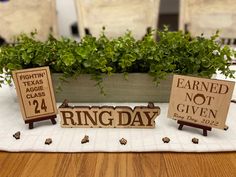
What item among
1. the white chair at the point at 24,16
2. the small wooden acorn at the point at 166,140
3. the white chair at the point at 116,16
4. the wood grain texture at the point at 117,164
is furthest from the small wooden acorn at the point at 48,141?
the white chair at the point at 24,16

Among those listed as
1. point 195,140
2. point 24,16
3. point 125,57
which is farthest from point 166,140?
point 24,16

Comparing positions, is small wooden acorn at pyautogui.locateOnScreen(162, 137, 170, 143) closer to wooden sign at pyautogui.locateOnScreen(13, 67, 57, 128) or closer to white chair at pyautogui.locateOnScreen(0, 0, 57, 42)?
wooden sign at pyautogui.locateOnScreen(13, 67, 57, 128)

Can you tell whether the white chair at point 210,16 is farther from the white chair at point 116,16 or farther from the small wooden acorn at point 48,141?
the small wooden acorn at point 48,141

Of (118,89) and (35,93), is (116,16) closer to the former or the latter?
(118,89)

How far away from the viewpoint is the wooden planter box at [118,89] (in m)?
0.88

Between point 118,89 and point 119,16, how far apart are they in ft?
3.12

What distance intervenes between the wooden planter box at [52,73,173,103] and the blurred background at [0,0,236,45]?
871mm

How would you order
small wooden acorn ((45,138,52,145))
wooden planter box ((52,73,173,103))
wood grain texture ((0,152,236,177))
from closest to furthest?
wood grain texture ((0,152,236,177)) < small wooden acorn ((45,138,52,145)) < wooden planter box ((52,73,173,103))

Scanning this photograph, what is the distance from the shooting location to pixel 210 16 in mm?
1694

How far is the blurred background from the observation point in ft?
5.52

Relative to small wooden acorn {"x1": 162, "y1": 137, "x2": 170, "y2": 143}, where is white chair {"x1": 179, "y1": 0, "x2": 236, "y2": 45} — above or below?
above

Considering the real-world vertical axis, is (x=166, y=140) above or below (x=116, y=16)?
below

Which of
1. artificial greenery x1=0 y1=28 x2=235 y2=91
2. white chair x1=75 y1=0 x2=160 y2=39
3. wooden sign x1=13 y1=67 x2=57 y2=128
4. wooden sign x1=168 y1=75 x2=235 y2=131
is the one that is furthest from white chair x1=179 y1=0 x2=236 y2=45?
wooden sign x1=13 y1=67 x2=57 y2=128

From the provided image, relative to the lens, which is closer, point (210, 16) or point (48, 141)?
point (48, 141)
